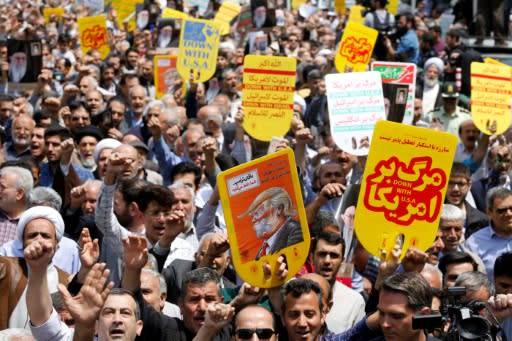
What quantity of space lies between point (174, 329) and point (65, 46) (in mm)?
13452

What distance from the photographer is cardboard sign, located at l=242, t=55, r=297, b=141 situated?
33.8 ft

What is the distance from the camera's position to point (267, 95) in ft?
34.4

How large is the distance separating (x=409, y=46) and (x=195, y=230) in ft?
31.0

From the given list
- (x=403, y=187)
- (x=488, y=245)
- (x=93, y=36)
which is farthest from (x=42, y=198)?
(x=93, y=36)

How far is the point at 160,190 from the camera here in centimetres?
755

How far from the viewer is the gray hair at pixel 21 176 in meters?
7.89

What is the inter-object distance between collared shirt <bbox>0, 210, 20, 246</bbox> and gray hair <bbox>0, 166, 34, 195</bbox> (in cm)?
21

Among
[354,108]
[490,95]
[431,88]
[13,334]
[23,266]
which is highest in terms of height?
[13,334]

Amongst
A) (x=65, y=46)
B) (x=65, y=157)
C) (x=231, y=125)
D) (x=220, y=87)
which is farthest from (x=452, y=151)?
(x=65, y=46)

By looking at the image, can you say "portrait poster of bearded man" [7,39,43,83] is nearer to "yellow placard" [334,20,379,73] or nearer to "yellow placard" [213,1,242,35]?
"yellow placard" [334,20,379,73]

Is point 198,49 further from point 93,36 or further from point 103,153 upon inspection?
point 93,36

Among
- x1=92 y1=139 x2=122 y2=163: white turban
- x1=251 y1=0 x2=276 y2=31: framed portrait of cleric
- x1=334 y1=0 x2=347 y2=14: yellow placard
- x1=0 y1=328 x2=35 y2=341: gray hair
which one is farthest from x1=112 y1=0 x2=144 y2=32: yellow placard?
x1=0 y1=328 x2=35 y2=341: gray hair

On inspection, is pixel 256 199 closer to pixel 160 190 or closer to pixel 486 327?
pixel 160 190

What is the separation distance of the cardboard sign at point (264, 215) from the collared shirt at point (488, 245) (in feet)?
7.94
